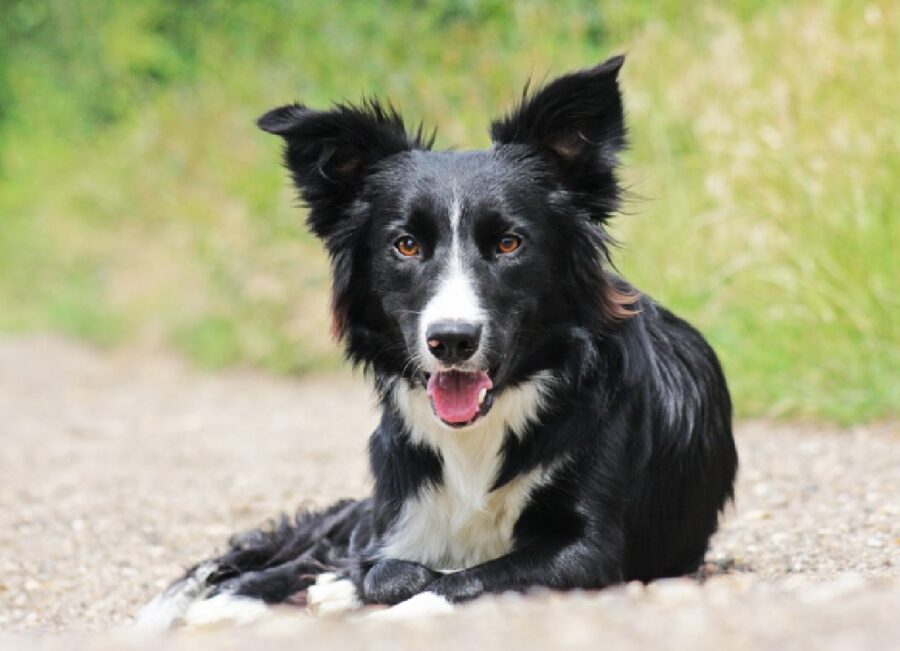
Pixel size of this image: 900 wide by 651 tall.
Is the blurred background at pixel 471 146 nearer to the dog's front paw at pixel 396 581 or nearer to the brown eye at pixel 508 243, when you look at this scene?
the brown eye at pixel 508 243

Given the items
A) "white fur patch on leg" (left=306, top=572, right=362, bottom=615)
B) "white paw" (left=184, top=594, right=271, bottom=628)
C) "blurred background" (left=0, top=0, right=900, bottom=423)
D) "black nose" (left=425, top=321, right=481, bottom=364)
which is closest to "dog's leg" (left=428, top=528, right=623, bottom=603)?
"white fur patch on leg" (left=306, top=572, right=362, bottom=615)

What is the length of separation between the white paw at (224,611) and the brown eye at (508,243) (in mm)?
1454

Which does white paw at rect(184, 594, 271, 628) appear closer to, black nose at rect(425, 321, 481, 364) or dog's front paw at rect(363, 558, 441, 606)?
dog's front paw at rect(363, 558, 441, 606)

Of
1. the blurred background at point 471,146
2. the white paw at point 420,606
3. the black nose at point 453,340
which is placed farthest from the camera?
the blurred background at point 471,146

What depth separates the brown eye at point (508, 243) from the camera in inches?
170

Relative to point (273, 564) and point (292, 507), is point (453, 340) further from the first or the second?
point (292, 507)

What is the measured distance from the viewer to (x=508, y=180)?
4426 mm

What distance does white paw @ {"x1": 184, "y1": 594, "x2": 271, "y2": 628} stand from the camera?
4566mm

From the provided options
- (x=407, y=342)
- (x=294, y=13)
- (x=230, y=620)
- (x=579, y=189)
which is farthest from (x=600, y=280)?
(x=294, y=13)

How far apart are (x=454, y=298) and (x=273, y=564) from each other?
1.56 metres

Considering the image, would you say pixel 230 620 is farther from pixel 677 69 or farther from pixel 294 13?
pixel 294 13

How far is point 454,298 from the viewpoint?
161 inches

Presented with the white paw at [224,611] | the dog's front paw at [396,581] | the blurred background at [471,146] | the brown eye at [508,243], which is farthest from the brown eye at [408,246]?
the blurred background at [471,146]

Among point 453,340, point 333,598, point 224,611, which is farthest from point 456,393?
point 224,611
